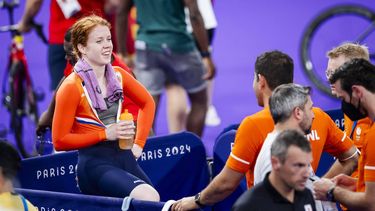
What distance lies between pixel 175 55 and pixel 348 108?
14.2 feet

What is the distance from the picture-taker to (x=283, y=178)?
6.15 m

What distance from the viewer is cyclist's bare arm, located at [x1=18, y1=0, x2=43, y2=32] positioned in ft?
37.2

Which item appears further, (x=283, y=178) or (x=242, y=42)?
→ (x=242, y=42)

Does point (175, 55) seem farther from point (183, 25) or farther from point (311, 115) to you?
point (311, 115)

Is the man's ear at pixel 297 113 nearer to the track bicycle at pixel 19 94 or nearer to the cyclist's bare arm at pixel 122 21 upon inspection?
the cyclist's bare arm at pixel 122 21

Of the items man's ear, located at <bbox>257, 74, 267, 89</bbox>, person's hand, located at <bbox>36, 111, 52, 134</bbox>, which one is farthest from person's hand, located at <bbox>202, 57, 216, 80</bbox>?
man's ear, located at <bbox>257, 74, 267, 89</bbox>

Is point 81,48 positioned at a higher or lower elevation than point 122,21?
higher

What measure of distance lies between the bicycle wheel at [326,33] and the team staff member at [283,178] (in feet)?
24.4

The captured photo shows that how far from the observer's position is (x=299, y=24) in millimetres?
15398

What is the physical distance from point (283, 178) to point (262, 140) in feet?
2.70

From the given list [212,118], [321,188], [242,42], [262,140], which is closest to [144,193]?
[262,140]

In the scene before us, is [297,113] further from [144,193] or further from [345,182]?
[144,193]

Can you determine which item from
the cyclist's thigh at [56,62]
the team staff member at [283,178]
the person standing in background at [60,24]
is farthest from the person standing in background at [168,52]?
the team staff member at [283,178]

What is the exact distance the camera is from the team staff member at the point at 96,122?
7.68 metres
